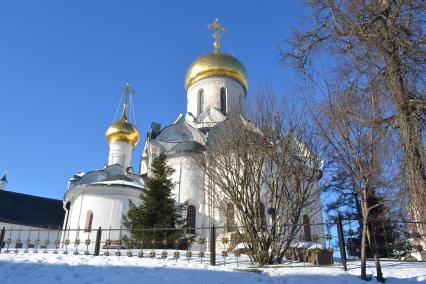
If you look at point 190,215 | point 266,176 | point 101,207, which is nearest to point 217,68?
point 190,215

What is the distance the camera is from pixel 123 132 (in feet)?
86.0

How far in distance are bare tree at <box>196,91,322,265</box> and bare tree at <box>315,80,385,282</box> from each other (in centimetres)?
226

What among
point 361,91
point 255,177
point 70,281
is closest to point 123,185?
point 255,177

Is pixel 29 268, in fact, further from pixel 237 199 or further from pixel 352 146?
pixel 352 146

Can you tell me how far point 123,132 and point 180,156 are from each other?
803cm

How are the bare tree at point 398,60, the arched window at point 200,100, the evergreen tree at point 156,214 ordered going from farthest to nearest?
1. the arched window at point 200,100
2. the evergreen tree at point 156,214
3. the bare tree at point 398,60

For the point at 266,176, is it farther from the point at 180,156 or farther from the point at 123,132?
the point at 123,132

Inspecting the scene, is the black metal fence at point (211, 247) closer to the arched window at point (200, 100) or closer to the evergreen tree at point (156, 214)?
the evergreen tree at point (156, 214)

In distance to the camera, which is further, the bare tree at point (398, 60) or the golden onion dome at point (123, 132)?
the golden onion dome at point (123, 132)

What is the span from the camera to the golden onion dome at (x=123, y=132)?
86.1 feet

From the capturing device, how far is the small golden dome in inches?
960

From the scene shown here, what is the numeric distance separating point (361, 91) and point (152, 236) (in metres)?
9.16

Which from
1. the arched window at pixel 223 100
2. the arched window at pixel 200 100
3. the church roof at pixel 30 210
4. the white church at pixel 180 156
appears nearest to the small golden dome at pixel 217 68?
the white church at pixel 180 156

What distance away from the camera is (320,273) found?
27.0 feet
